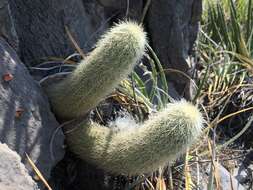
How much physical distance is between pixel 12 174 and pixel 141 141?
2.46 ft

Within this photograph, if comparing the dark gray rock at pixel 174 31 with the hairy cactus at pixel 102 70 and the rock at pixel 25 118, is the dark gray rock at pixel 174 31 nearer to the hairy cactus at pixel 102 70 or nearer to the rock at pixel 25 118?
the hairy cactus at pixel 102 70

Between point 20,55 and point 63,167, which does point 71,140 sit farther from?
point 20,55

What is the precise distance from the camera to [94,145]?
9.89 feet

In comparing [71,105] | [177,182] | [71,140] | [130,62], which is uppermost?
[130,62]

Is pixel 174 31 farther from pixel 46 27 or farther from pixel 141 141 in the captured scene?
pixel 141 141

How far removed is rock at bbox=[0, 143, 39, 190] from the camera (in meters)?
2.25

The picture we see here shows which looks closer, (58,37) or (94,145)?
(94,145)

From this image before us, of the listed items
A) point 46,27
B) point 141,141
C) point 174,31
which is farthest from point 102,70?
point 174,31

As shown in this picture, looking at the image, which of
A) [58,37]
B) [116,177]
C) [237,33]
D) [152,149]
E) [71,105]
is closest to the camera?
[152,149]

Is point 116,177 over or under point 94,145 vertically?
under

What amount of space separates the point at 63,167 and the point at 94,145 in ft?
1.25

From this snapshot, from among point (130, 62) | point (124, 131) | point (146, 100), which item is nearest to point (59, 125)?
point (124, 131)

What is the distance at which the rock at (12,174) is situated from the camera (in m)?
2.25

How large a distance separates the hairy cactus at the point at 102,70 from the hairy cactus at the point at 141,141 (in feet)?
0.52
